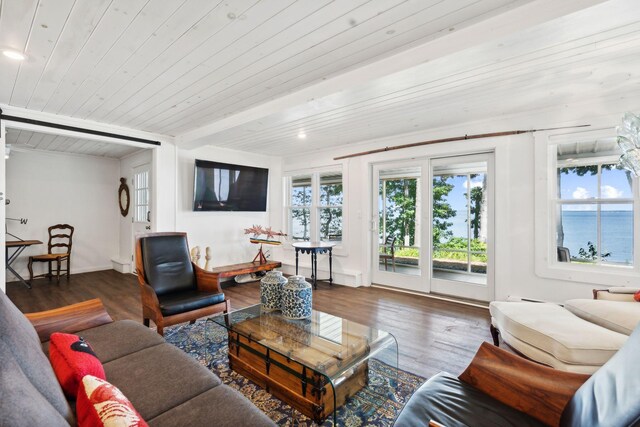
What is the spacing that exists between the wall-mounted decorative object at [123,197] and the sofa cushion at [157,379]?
509cm

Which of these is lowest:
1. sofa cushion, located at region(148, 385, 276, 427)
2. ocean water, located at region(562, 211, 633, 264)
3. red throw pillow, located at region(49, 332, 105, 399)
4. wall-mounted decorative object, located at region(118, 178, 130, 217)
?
sofa cushion, located at region(148, 385, 276, 427)

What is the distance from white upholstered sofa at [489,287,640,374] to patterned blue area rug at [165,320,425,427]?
2.37 ft

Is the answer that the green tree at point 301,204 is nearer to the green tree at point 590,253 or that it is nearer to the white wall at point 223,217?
the white wall at point 223,217

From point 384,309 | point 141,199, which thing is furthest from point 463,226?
point 141,199

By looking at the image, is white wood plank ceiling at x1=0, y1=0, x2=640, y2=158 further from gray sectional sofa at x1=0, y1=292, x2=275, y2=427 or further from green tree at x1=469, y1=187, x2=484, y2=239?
gray sectional sofa at x1=0, y1=292, x2=275, y2=427

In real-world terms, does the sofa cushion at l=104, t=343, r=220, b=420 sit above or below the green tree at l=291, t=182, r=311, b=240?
below

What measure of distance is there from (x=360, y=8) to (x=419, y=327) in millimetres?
2758

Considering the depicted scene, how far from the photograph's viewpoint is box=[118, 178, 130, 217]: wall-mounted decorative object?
18.8 feet

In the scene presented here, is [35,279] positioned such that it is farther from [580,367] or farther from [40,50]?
[580,367]

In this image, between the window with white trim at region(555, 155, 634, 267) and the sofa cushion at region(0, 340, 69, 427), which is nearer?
the sofa cushion at region(0, 340, 69, 427)

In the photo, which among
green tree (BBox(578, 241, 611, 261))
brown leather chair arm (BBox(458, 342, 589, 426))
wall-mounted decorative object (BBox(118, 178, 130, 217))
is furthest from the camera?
wall-mounted decorative object (BBox(118, 178, 130, 217))

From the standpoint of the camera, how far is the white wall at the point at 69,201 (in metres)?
5.05

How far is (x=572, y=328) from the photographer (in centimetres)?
183

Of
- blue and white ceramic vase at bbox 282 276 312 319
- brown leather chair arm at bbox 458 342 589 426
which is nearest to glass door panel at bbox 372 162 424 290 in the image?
blue and white ceramic vase at bbox 282 276 312 319
